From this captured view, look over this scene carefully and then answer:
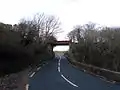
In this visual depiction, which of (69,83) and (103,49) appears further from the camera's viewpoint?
(103,49)

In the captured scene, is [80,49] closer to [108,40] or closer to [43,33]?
[108,40]

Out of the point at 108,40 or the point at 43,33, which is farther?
the point at 43,33

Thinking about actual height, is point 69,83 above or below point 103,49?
below

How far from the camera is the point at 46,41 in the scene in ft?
327

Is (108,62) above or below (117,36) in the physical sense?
below

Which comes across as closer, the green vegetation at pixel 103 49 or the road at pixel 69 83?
the road at pixel 69 83

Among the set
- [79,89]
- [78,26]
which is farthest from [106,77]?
[78,26]

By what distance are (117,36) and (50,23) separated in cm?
6687

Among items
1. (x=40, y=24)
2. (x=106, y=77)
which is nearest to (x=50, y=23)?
(x=40, y=24)

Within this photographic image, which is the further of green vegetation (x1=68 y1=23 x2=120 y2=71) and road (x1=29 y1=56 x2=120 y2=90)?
green vegetation (x1=68 y1=23 x2=120 y2=71)

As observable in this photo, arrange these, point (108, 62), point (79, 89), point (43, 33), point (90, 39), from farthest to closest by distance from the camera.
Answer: point (43, 33), point (90, 39), point (108, 62), point (79, 89)

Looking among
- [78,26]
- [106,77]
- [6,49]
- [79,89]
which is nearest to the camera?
[79,89]

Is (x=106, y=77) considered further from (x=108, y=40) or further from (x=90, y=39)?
(x=90, y=39)

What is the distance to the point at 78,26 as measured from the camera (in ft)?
352
